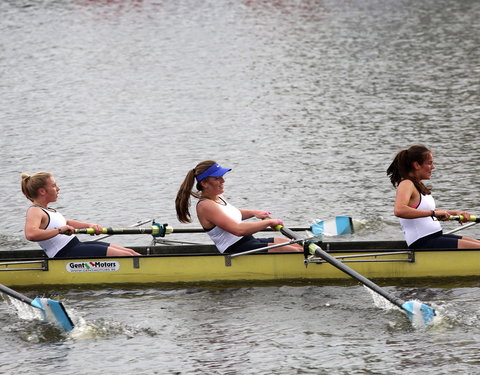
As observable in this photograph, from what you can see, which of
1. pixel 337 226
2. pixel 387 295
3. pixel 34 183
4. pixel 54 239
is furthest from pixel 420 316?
pixel 34 183

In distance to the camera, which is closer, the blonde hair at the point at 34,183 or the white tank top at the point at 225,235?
the blonde hair at the point at 34,183

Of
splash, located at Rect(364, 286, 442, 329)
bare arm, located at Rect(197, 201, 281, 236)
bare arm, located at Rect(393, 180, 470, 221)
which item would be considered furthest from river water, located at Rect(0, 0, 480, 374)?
bare arm, located at Rect(393, 180, 470, 221)

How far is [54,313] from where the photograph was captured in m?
13.7

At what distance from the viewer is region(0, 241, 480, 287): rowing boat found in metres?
15.1

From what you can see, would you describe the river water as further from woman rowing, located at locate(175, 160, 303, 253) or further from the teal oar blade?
the teal oar blade

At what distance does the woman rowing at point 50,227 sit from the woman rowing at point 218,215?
1.27 metres

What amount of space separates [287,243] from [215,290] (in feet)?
4.52

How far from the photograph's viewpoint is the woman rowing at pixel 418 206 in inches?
577

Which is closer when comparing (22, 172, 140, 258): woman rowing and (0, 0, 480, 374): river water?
(0, 0, 480, 374): river water

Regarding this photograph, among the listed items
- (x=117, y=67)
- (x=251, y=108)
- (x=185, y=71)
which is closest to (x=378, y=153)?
(x=251, y=108)

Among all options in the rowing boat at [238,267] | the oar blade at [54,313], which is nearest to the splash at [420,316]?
the rowing boat at [238,267]

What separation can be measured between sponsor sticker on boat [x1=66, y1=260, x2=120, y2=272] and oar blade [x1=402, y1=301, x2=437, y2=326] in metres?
4.47

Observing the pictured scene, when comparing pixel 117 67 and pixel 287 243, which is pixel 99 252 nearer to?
pixel 287 243

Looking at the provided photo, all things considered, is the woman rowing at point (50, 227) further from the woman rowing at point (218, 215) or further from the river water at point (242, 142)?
the woman rowing at point (218, 215)
